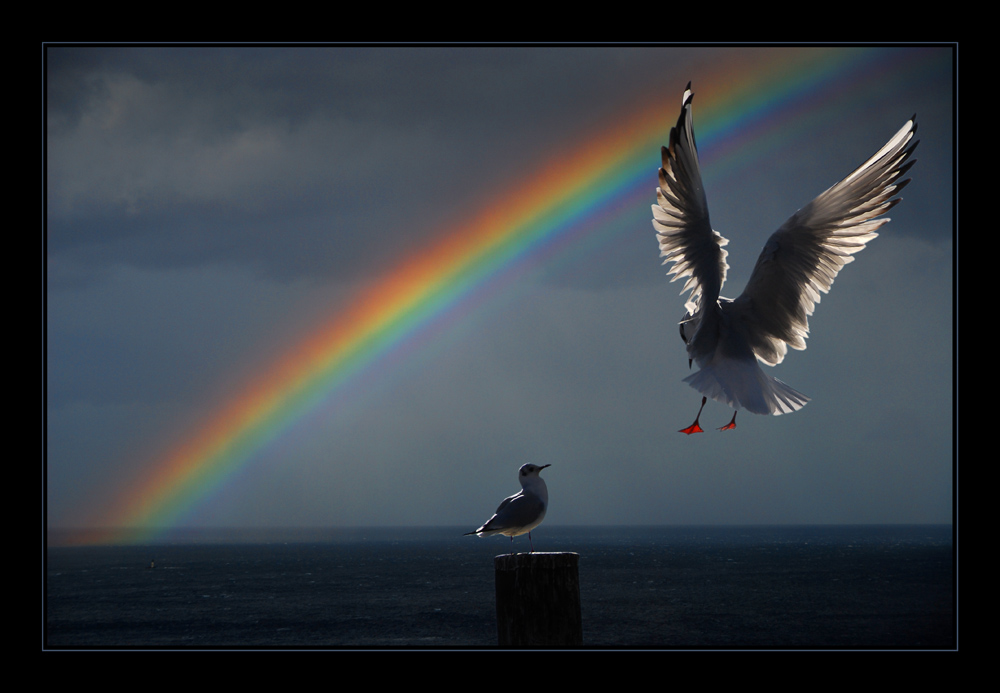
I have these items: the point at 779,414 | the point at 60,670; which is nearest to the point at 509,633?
the point at 60,670

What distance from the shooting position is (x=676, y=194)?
6.94m

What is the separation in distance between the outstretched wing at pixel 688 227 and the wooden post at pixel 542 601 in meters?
3.32

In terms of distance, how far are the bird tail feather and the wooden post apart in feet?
10.7

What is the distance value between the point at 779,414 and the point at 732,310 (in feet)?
3.94

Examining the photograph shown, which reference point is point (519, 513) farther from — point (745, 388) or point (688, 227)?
point (688, 227)

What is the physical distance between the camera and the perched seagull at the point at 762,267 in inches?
278

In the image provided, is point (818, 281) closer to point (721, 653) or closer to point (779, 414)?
point (779, 414)

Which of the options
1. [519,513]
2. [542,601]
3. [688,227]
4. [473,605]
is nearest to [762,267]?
[688,227]

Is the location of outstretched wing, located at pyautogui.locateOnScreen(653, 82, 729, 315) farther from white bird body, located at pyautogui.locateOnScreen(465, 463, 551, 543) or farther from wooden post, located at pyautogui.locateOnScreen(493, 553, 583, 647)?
wooden post, located at pyautogui.locateOnScreen(493, 553, 583, 647)

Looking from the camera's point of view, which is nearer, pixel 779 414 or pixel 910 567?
pixel 779 414

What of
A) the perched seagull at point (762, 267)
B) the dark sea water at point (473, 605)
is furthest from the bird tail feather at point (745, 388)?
the dark sea water at point (473, 605)

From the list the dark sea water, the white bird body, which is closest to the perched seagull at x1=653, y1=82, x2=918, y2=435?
the white bird body

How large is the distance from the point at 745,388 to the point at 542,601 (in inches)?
148

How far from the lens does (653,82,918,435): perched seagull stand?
23.2 feet
